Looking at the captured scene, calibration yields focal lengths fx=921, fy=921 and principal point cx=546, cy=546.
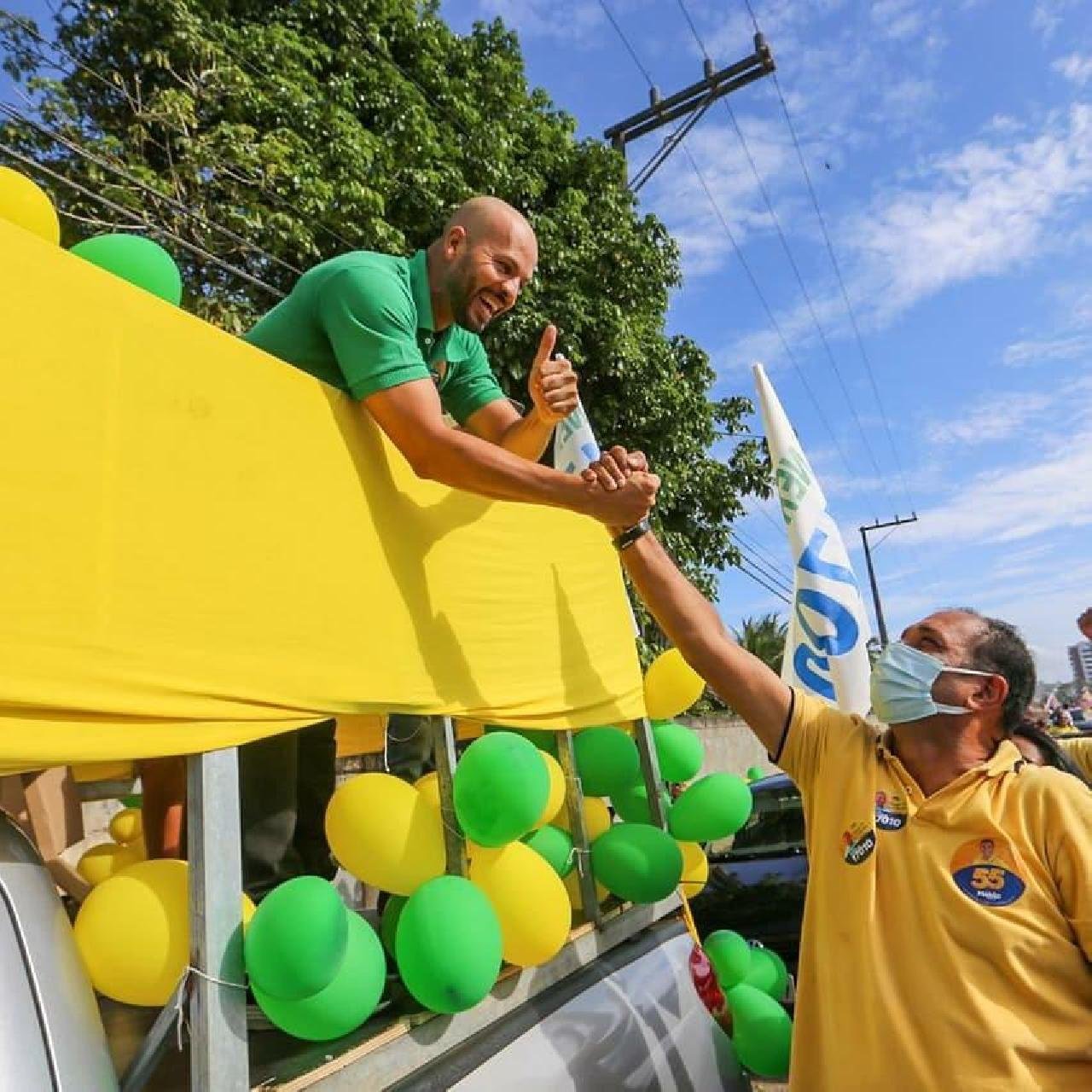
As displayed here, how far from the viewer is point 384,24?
10359 mm

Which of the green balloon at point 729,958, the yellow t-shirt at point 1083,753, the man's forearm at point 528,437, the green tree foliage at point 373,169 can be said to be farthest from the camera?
the green tree foliage at point 373,169

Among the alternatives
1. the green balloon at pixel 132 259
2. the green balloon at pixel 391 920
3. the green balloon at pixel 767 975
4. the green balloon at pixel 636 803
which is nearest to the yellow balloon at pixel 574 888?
the green balloon at pixel 636 803

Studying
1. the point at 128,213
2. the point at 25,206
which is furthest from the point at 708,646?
the point at 128,213

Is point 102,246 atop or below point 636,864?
atop

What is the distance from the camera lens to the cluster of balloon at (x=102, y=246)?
1.81 m

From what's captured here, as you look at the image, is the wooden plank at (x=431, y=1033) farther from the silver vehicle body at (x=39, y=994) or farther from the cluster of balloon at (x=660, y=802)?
the silver vehicle body at (x=39, y=994)

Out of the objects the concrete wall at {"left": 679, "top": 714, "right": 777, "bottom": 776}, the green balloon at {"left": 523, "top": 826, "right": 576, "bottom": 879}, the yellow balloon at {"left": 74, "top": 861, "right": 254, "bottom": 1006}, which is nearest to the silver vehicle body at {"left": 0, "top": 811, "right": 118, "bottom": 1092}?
the yellow balloon at {"left": 74, "top": 861, "right": 254, "bottom": 1006}

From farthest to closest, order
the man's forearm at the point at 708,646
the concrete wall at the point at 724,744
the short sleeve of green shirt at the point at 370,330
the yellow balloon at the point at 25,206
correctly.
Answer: the concrete wall at the point at 724,744
the man's forearm at the point at 708,646
the short sleeve of green shirt at the point at 370,330
the yellow balloon at the point at 25,206

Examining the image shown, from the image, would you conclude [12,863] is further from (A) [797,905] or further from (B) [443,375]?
(A) [797,905]

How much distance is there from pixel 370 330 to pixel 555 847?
142cm

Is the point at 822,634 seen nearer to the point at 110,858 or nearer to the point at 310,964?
the point at 110,858

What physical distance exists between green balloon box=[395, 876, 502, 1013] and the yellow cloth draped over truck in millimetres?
406

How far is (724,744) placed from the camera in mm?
16516

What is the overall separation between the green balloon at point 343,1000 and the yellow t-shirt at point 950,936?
3.35 ft
